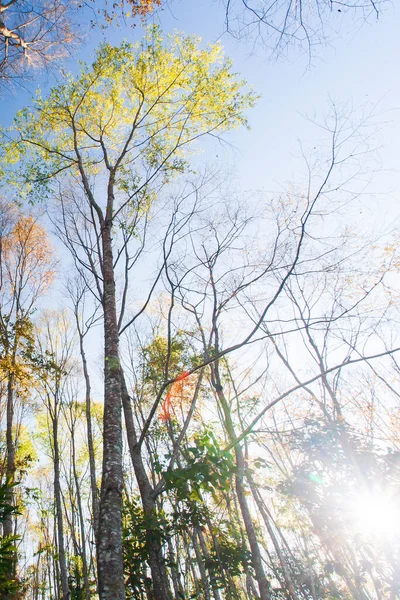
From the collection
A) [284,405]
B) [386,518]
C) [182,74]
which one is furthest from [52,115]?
[284,405]

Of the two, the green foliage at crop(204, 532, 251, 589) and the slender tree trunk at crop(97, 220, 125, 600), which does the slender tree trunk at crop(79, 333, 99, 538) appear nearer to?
the green foliage at crop(204, 532, 251, 589)

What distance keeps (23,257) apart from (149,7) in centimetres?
919

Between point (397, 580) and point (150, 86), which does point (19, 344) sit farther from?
point (397, 580)

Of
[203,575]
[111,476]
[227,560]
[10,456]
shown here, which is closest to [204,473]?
[111,476]

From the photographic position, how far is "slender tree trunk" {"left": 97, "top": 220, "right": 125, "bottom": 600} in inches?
91.5

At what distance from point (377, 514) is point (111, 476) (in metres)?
7.81

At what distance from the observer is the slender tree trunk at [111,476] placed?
232cm

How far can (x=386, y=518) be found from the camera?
23.6 feet

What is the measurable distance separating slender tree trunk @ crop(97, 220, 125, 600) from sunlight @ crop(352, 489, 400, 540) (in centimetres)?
722

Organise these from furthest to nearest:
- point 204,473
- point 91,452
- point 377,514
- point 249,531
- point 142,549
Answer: point 91,452 → point 377,514 → point 249,531 → point 142,549 → point 204,473

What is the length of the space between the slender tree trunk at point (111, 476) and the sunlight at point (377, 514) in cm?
722

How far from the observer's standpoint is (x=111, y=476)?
293cm

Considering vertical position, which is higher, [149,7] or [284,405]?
[149,7]

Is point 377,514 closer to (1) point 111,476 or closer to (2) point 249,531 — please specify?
(2) point 249,531
